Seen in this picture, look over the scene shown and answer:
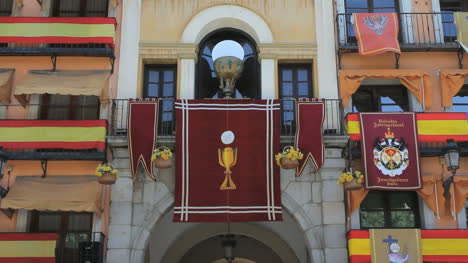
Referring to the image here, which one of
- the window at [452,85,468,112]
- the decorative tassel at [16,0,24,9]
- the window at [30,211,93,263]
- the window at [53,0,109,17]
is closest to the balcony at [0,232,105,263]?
the window at [30,211,93,263]

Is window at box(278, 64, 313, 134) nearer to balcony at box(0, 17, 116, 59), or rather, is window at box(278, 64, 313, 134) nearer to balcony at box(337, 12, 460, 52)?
balcony at box(337, 12, 460, 52)

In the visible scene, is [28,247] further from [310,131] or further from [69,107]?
[310,131]

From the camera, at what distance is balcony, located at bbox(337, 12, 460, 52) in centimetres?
1605

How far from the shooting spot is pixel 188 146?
14.7 m

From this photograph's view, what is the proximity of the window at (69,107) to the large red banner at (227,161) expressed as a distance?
8.04ft

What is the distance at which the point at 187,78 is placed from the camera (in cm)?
1579

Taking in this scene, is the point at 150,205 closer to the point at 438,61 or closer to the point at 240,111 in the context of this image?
the point at 240,111

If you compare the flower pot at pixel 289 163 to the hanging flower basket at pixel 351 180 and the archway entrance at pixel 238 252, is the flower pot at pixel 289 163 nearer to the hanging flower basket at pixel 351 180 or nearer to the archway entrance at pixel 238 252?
the hanging flower basket at pixel 351 180

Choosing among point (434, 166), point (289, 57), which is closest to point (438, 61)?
point (434, 166)

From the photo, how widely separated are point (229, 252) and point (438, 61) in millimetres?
→ 8145

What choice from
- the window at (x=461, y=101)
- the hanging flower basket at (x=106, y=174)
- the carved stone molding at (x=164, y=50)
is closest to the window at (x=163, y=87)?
the carved stone molding at (x=164, y=50)

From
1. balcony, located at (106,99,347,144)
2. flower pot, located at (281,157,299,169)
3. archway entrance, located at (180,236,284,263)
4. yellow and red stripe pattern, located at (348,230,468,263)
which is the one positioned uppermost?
balcony, located at (106,99,347,144)

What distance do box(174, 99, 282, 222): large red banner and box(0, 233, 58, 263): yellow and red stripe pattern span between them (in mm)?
2909

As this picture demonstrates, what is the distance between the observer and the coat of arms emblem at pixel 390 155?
47.9 feet
